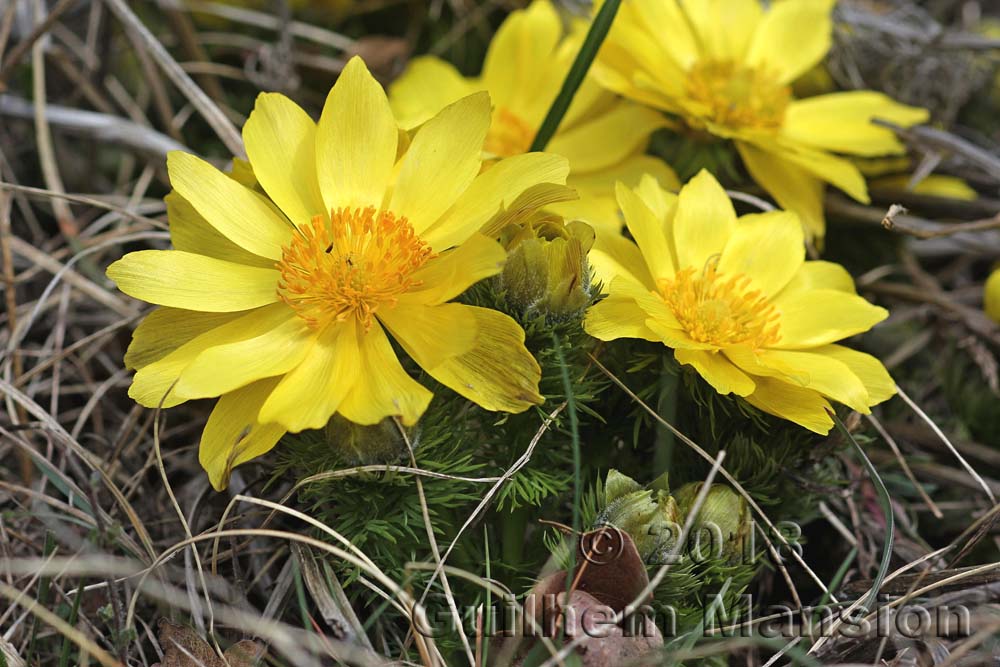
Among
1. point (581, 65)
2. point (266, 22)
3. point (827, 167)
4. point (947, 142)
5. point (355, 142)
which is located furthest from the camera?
point (266, 22)

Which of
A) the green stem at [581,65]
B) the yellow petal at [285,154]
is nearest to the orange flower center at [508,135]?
the green stem at [581,65]

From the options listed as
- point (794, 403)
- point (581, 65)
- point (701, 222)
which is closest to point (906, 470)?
point (794, 403)

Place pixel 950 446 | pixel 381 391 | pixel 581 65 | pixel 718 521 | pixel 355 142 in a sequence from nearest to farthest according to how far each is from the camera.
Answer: pixel 381 391, pixel 718 521, pixel 355 142, pixel 950 446, pixel 581 65

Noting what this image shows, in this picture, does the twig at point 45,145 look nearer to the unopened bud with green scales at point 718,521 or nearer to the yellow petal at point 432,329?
the yellow petal at point 432,329

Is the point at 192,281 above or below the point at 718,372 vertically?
above

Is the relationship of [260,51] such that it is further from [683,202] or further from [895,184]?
[895,184]

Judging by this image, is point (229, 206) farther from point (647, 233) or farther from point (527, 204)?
point (647, 233)

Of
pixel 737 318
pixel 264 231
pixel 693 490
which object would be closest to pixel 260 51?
pixel 264 231

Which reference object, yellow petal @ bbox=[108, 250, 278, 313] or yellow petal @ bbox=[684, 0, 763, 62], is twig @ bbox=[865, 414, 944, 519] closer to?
yellow petal @ bbox=[684, 0, 763, 62]
